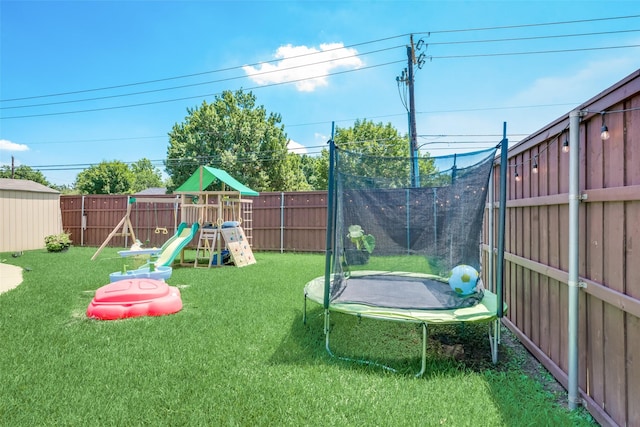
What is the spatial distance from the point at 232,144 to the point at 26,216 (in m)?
8.86

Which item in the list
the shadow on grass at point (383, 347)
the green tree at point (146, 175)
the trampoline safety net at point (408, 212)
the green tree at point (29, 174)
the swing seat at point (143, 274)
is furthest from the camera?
the green tree at point (146, 175)

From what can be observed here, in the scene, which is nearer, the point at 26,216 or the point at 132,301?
the point at 132,301

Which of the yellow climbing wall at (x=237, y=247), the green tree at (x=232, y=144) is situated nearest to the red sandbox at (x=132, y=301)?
the yellow climbing wall at (x=237, y=247)

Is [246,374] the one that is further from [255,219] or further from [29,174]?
[29,174]

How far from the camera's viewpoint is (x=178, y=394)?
81.8 inches

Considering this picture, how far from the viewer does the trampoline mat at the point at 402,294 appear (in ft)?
9.50

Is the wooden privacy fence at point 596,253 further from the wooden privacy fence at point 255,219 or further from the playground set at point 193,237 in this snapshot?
the wooden privacy fence at point 255,219

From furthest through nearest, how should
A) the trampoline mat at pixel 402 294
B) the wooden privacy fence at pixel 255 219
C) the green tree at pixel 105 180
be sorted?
1. the green tree at pixel 105 180
2. the wooden privacy fence at pixel 255 219
3. the trampoline mat at pixel 402 294

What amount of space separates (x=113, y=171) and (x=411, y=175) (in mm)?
26390

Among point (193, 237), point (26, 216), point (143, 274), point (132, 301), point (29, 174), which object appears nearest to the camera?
point (132, 301)

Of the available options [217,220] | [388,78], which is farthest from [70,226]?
[388,78]

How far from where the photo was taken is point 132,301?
3758mm

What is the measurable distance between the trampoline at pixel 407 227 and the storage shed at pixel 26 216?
11.3 meters

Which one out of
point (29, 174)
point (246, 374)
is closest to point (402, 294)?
point (246, 374)
